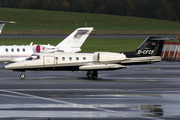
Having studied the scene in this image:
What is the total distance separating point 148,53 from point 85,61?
16.7 feet

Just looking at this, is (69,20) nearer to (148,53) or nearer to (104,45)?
(104,45)

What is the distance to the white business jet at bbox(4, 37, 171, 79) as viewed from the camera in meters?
30.0

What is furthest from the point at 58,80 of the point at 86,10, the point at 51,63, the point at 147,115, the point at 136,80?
the point at 86,10

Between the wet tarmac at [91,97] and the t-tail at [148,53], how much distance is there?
1436 mm

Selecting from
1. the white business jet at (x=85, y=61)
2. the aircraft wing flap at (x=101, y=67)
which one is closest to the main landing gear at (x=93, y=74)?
the white business jet at (x=85, y=61)

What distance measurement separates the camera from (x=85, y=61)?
30812mm

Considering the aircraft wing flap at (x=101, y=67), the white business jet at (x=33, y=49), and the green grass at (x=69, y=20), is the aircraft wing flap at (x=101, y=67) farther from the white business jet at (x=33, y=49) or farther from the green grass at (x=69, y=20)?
the green grass at (x=69, y=20)

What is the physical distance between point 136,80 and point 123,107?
11.5m

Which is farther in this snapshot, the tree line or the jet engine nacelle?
the tree line

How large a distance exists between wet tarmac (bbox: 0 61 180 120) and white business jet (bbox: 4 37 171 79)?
2.99 ft

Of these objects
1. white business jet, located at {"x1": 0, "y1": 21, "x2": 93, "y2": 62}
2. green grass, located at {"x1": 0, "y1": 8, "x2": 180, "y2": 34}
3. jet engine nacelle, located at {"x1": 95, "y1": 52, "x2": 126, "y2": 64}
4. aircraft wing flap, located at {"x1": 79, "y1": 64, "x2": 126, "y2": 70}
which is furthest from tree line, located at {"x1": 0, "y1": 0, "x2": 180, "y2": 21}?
aircraft wing flap, located at {"x1": 79, "y1": 64, "x2": 126, "y2": 70}

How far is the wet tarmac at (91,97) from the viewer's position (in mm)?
16797

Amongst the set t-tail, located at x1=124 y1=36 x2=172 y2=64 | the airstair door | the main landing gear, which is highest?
t-tail, located at x1=124 y1=36 x2=172 y2=64

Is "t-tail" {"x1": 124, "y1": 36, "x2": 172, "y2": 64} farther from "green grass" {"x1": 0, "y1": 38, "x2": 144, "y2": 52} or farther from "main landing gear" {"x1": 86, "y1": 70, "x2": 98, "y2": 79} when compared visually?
"green grass" {"x1": 0, "y1": 38, "x2": 144, "y2": 52}
